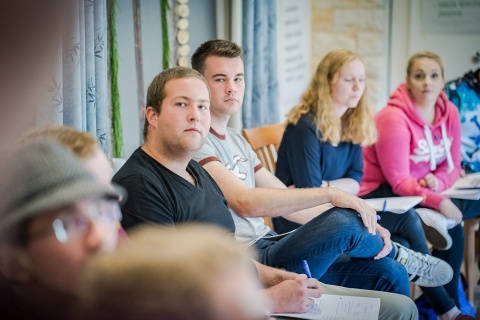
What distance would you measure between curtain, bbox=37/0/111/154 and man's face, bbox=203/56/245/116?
32 cm

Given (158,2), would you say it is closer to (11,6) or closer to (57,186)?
(11,6)

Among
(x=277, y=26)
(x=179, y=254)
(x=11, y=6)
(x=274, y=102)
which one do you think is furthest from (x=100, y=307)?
(x=277, y=26)

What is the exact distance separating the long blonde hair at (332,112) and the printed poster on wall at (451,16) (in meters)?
1.36

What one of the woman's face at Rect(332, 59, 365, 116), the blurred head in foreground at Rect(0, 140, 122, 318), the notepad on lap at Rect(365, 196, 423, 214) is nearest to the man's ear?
the blurred head in foreground at Rect(0, 140, 122, 318)

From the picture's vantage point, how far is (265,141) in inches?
99.2

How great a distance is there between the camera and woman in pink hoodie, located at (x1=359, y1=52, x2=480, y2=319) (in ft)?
8.17

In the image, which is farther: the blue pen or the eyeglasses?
the blue pen

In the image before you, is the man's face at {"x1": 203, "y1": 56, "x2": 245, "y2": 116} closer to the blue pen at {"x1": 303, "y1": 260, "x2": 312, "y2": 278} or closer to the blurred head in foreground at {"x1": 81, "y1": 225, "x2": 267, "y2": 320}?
the blue pen at {"x1": 303, "y1": 260, "x2": 312, "y2": 278}

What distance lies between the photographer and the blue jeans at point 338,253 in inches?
65.3

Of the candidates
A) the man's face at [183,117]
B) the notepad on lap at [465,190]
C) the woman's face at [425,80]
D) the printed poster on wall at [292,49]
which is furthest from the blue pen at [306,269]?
the printed poster on wall at [292,49]

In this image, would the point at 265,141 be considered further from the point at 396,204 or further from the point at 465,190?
the point at 465,190

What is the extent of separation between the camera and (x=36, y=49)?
1.75 m

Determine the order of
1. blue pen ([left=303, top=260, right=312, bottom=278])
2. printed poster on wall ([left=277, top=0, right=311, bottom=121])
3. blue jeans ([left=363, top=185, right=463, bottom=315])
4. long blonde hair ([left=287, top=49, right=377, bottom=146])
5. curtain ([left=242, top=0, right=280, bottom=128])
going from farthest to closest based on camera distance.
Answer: printed poster on wall ([left=277, top=0, right=311, bottom=121]), curtain ([left=242, top=0, right=280, bottom=128]), long blonde hair ([left=287, top=49, right=377, bottom=146]), blue jeans ([left=363, top=185, right=463, bottom=315]), blue pen ([left=303, top=260, right=312, bottom=278])

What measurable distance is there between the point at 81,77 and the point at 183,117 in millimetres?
479
